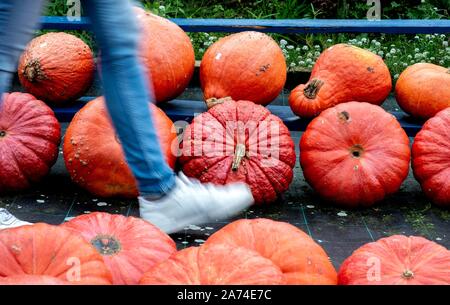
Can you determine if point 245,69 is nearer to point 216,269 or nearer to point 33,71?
point 33,71

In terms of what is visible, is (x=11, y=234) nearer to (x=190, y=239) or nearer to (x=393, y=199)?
(x=190, y=239)

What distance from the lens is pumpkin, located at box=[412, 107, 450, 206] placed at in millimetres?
3631

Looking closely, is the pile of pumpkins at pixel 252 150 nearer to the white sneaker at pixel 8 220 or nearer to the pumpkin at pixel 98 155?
the pumpkin at pixel 98 155

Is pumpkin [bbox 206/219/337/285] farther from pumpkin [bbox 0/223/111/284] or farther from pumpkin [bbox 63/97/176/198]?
pumpkin [bbox 63/97/176/198]

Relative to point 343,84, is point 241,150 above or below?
below

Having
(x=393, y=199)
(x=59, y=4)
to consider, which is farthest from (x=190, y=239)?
(x=59, y=4)

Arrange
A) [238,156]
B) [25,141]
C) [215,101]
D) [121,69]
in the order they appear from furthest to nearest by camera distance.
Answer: [215,101], [25,141], [238,156], [121,69]

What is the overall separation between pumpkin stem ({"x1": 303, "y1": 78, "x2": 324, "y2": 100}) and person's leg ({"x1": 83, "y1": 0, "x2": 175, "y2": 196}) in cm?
161

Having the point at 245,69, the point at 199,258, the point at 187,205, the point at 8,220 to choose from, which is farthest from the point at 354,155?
the point at 199,258

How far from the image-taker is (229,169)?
11.7 ft

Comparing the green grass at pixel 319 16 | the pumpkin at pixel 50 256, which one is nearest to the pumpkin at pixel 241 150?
the pumpkin at pixel 50 256

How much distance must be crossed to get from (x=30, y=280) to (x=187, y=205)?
96 centimetres

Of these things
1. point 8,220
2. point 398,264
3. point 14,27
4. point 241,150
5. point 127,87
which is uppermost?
point 14,27

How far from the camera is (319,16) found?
6.51m
